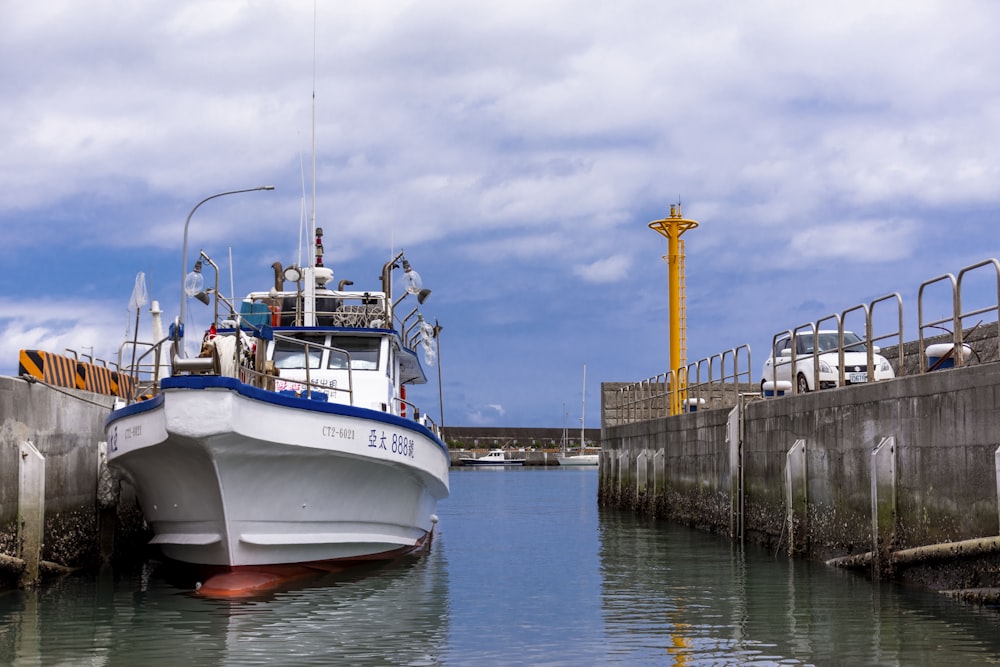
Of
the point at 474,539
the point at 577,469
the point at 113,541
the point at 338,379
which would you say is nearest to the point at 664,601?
the point at 338,379

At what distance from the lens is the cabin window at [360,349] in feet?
55.2

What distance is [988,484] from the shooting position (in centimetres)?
1177

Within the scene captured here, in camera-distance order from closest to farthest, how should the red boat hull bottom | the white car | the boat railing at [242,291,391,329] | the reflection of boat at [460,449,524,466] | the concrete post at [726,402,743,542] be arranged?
the red boat hull bottom, the boat railing at [242,291,391,329], the white car, the concrete post at [726,402,743,542], the reflection of boat at [460,449,524,466]

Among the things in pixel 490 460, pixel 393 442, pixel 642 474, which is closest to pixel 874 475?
pixel 393 442

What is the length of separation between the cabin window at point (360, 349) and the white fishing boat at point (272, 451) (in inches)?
0.9

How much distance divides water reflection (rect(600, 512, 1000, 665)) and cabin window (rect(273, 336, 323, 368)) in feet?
18.2

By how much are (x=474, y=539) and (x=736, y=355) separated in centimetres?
706

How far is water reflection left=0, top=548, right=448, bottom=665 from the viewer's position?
10383mm

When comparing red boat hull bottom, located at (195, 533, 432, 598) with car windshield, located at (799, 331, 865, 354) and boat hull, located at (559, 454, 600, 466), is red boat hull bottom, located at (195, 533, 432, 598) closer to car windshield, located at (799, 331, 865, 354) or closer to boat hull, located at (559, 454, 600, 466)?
car windshield, located at (799, 331, 865, 354)

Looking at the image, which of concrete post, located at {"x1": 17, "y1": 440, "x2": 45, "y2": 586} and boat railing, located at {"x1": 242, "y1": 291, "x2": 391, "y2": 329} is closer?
concrete post, located at {"x1": 17, "y1": 440, "x2": 45, "y2": 586}

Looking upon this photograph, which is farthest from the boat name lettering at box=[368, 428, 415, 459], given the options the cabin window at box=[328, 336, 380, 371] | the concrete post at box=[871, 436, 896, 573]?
the concrete post at box=[871, 436, 896, 573]

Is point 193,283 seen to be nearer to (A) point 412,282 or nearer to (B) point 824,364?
(A) point 412,282

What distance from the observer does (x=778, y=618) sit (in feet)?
40.4

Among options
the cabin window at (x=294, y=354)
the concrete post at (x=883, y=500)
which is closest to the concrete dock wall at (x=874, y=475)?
the concrete post at (x=883, y=500)
